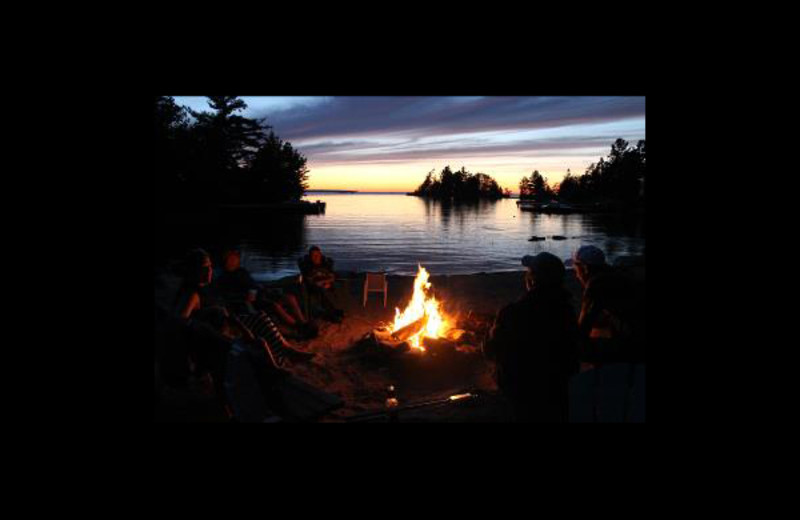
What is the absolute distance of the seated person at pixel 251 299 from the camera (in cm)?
596

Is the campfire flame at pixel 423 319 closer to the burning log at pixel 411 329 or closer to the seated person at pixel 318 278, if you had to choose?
the burning log at pixel 411 329

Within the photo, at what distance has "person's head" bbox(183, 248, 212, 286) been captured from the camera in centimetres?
481

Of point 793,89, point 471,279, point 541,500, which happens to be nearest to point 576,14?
point 793,89

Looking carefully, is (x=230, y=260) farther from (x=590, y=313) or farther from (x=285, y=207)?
(x=285, y=207)

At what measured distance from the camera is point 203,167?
53.9 m

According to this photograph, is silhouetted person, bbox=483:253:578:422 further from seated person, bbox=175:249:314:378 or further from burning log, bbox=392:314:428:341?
burning log, bbox=392:314:428:341

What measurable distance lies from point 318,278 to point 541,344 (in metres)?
5.41

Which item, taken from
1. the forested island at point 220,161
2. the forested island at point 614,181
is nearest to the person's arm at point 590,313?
the forested island at point 220,161

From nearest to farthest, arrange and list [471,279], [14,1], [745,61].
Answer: [14,1]
[745,61]
[471,279]

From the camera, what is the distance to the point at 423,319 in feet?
23.7

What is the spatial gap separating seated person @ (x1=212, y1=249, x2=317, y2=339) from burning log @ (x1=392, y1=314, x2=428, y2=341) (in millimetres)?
1473

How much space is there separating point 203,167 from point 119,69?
186 feet

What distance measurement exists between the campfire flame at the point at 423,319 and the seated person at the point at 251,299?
5.17 ft

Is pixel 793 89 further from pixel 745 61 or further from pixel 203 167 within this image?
pixel 203 167
